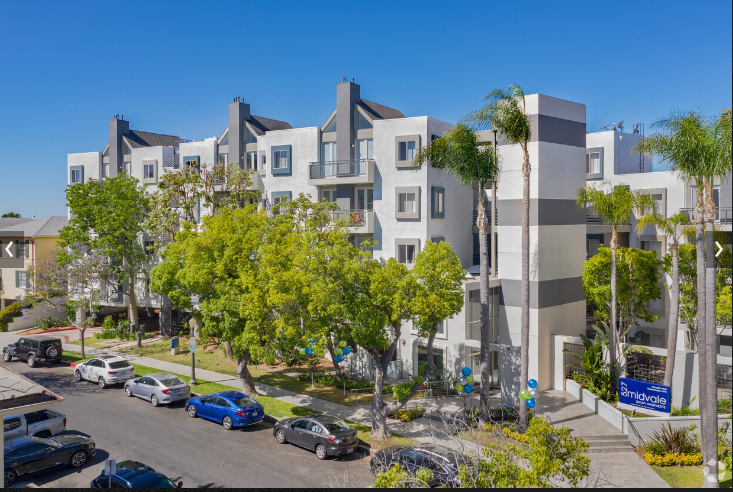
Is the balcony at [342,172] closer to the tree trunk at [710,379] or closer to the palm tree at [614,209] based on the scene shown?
the palm tree at [614,209]

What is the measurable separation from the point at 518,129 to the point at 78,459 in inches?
842

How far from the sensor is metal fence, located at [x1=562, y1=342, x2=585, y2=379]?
1070 inches

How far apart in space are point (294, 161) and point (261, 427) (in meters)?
19.7

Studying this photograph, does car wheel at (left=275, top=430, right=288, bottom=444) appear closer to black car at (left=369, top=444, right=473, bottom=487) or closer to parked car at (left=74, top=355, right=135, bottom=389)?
black car at (left=369, top=444, right=473, bottom=487)

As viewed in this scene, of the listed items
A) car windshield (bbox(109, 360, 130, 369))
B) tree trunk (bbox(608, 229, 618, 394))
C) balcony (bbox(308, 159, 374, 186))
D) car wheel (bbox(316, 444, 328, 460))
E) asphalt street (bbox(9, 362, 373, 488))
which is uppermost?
balcony (bbox(308, 159, 374, 186))

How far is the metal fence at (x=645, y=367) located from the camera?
942 inches

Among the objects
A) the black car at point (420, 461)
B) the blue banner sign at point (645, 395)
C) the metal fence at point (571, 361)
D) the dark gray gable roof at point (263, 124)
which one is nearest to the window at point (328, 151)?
the dark gray gable roof at point (263, 124)

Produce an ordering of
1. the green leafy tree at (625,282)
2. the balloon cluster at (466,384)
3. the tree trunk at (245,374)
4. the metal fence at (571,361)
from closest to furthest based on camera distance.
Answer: the balloon cluster at (466,384) → the green leafy tree at (625,282) → the metal fence at (571,361) → the tree trunk at (245,374)

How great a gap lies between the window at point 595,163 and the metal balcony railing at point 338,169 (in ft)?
53.8

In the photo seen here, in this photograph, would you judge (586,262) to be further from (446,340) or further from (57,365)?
(57,365)

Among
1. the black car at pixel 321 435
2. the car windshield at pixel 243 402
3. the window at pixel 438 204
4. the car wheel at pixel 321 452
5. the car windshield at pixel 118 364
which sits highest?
the window at pixel 438 204

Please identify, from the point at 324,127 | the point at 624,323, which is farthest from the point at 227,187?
the point at 624,323

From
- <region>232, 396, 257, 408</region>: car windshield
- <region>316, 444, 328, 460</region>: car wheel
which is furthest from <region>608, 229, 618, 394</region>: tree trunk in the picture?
<region>232, 396, 257, 408</region>: car windshield

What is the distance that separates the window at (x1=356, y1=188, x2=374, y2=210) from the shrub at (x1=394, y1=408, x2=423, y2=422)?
14.0 m
